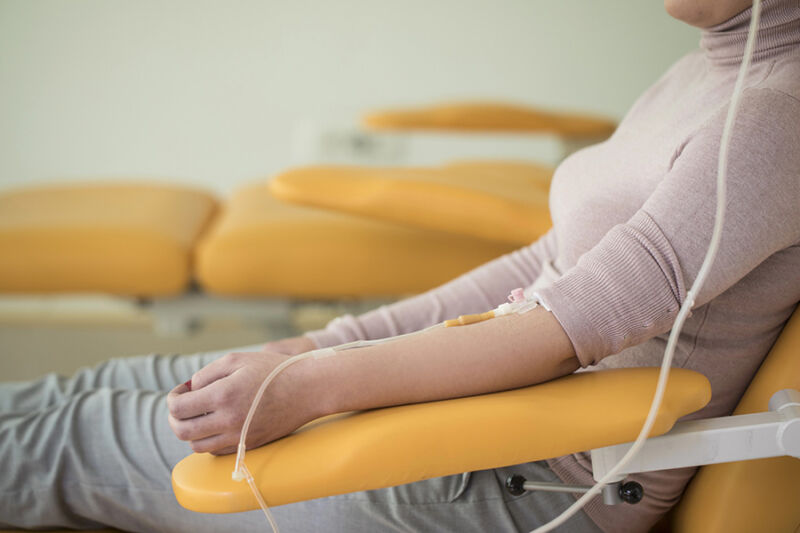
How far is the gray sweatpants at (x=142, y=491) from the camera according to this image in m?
0.79

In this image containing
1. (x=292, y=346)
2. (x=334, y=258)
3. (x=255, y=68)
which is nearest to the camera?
(x=292, y=346)

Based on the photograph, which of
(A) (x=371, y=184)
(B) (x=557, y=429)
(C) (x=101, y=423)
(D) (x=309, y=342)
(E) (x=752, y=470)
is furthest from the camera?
(A) (x=371, y=184)

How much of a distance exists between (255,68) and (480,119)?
132 cm

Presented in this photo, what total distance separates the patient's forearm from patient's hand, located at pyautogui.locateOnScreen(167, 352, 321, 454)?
0.8 inches

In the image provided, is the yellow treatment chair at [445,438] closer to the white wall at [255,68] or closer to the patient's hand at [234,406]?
the patient's hand at [234,406]

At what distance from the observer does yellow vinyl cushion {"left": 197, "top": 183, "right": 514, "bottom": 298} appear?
1.71m

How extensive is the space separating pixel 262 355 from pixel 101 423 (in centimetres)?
27

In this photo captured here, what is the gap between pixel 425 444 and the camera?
0.64 meters

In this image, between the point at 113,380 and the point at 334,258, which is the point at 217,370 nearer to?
the point at 113,380

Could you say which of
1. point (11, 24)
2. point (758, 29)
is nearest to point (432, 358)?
point (758, 29)

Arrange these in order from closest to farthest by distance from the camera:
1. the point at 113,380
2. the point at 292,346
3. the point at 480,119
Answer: the point at 292,346, the point at 113,380, the point at 480,119

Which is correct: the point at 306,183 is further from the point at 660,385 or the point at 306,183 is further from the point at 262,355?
the point at 660,385

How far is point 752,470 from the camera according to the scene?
0.76m

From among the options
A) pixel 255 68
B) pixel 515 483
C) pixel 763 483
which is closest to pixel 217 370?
pixel 515 483
